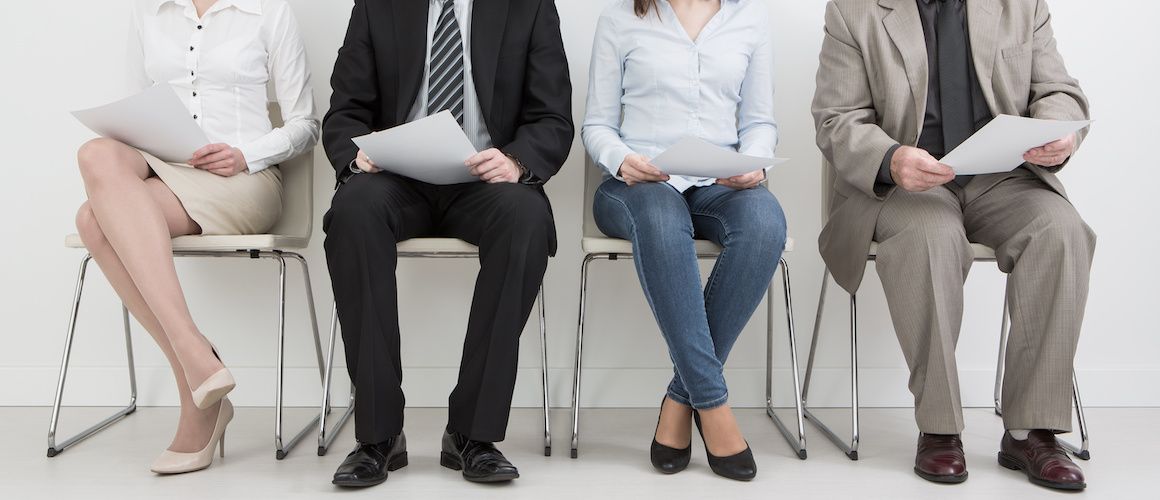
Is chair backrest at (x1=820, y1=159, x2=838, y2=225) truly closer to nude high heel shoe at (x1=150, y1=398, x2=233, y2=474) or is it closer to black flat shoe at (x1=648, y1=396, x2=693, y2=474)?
black flat shoe at (x1=648, y1=396, x2=693, y2=474)

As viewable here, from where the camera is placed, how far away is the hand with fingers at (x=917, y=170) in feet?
6.07

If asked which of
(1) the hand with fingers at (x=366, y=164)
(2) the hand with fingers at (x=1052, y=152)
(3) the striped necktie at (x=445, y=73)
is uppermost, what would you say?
(3) the striped necktie at (x=445, y=73)

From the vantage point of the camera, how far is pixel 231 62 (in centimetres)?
228

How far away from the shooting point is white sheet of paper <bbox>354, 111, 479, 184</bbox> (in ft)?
5.59

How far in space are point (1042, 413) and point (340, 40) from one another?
82.4 inches

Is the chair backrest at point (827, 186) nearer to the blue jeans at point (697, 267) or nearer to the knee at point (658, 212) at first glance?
the blue jeans at point (697, 267)

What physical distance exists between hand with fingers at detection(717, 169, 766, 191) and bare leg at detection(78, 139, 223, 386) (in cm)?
121

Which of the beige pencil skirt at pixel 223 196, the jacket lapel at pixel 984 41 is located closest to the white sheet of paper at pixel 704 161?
the jacket lapel at pixel 984 41

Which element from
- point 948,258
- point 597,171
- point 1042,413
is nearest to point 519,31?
point 597,171

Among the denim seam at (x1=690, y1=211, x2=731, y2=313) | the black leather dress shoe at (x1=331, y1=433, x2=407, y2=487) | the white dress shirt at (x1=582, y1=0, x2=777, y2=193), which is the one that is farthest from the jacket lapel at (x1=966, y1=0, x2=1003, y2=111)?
the black leather dress shoe at (x1=331, y1=433, x2=407, y2=487)

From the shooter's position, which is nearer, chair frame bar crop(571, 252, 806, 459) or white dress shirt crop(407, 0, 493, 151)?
chair frame bar crop(571, 252, 806, 459)

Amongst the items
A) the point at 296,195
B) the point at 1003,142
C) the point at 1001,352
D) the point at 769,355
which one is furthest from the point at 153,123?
the point at 1001,352

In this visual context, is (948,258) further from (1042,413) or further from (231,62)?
(231,62)

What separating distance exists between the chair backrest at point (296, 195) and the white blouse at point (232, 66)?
0.06m
